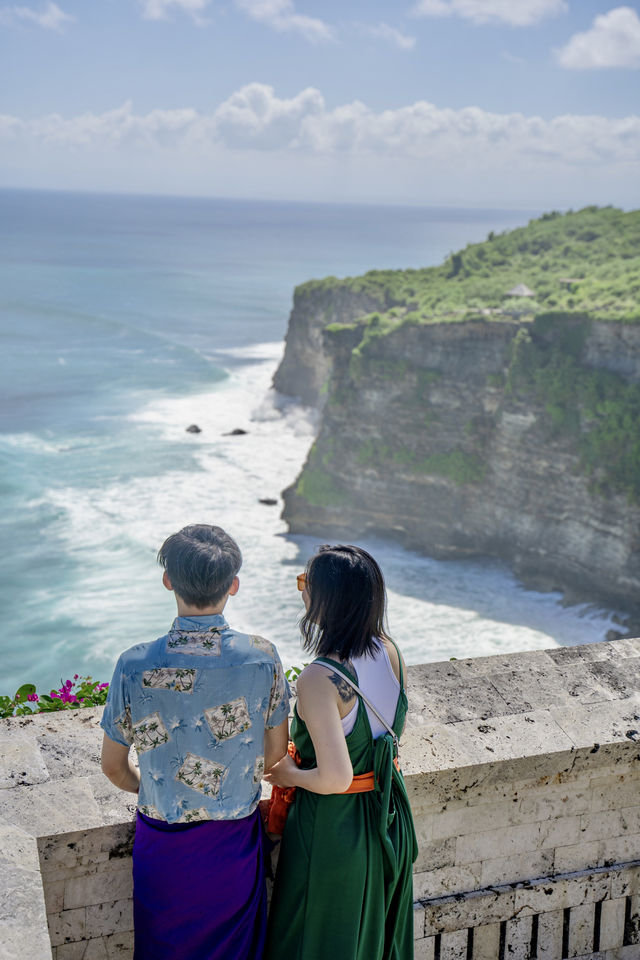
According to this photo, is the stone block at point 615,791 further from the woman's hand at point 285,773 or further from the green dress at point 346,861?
Result: the woman's hand at point 285,773

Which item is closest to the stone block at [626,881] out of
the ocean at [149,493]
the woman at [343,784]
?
the woman at [343,784]

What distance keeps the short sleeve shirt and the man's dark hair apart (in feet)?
0.26

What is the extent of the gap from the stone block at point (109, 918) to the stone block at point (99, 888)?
0.02m

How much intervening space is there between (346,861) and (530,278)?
43.3m

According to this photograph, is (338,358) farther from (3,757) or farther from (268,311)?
(268,311)

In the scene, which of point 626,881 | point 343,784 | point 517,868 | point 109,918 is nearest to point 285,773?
point 343,784

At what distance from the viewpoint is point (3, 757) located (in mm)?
3303

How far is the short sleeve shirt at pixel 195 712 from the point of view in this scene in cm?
267

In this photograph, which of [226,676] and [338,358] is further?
[338,358]

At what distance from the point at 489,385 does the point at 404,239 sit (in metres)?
172

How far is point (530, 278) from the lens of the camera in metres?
43.7

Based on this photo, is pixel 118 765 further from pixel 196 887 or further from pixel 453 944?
pixel 453 944

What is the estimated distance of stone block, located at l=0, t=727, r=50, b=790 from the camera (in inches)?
126

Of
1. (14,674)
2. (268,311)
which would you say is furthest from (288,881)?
(268,311)
